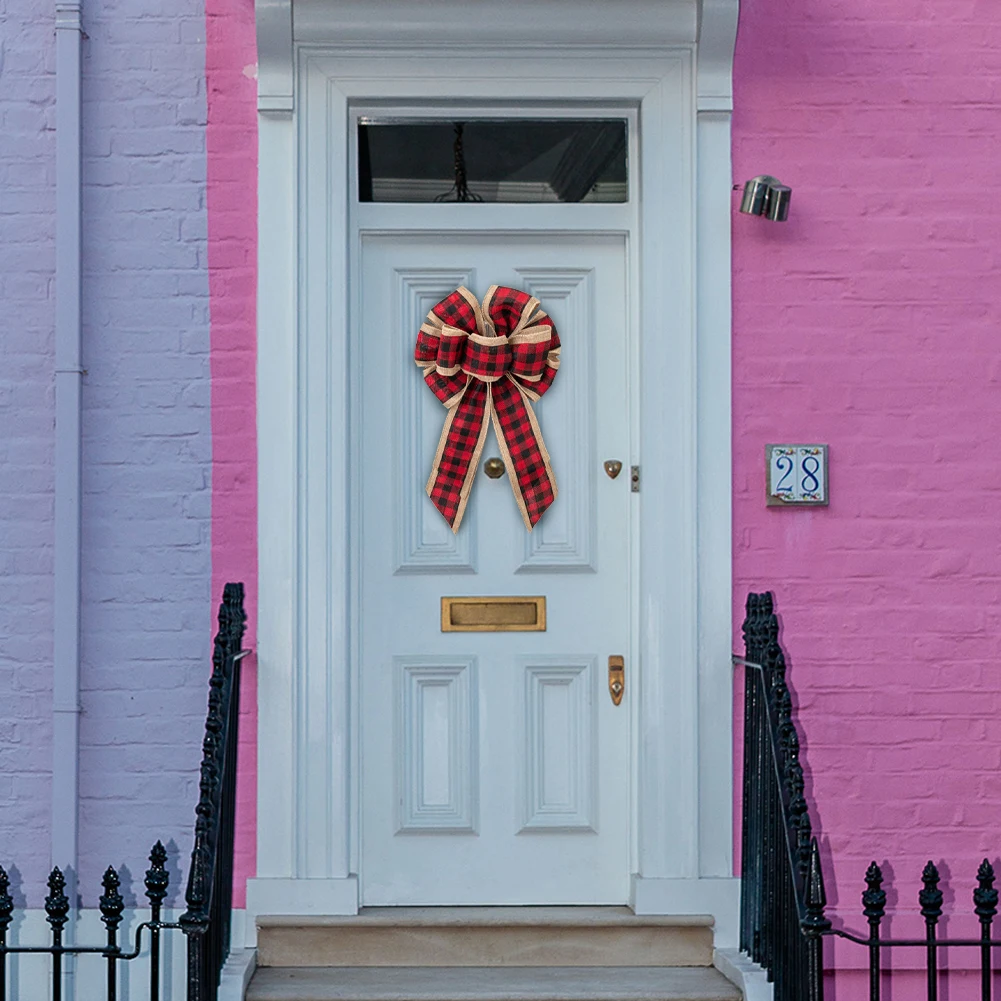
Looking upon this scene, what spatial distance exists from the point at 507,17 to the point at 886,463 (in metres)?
1.87

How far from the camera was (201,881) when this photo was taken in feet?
13.1

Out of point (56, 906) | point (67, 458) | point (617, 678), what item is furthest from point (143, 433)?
point (617, 678)

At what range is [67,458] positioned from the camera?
4.98 metres

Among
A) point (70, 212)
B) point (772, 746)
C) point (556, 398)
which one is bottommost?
point (772, 746)

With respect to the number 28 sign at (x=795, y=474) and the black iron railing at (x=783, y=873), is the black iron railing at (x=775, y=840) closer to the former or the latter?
the black iron railing at (x=783, y=873)

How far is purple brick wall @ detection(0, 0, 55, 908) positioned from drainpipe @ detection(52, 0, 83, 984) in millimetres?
60

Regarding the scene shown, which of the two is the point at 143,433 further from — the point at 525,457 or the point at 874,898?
the point at 874,898

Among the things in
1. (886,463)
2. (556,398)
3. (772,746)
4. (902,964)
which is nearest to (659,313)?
(556,398)

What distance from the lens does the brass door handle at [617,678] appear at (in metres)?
5.14

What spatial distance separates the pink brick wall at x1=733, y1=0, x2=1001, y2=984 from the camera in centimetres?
506

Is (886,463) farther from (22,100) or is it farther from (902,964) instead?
(22,100)

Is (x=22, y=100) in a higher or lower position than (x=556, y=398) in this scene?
higher

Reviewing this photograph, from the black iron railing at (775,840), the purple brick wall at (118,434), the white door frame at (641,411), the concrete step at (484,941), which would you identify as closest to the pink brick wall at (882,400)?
the white door frame at (641,411)

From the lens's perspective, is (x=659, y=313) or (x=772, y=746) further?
(x=659, y=313)
